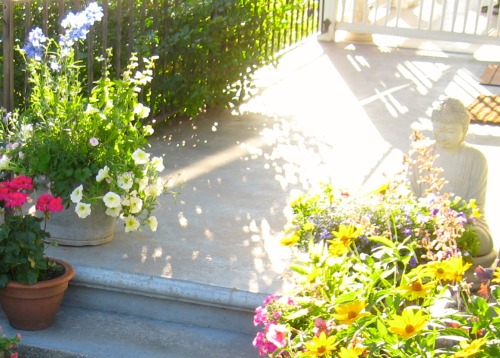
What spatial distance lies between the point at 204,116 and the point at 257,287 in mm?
3147

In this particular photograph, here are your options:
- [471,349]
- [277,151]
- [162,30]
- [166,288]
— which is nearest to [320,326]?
[471,349]

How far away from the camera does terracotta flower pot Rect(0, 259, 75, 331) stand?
3918 mm

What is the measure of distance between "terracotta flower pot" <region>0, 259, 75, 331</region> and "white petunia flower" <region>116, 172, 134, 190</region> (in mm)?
453

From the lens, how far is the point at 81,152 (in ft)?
14.2

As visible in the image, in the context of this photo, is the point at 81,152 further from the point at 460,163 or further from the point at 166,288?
the point at 460,163

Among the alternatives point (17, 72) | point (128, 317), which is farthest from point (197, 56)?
point (128, 317)

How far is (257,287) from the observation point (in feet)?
13.4

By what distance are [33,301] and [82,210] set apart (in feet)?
1.64

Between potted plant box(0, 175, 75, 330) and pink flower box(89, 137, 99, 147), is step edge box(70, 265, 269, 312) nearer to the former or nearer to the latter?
potted plant box(0, 175, 75, 330)

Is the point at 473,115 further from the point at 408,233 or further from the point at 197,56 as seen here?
the point at 408,233

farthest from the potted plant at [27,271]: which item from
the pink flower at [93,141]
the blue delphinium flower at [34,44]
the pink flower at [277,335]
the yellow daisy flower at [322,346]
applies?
the yellow daisy flower at [322,346]

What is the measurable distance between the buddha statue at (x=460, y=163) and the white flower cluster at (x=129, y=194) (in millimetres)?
1193

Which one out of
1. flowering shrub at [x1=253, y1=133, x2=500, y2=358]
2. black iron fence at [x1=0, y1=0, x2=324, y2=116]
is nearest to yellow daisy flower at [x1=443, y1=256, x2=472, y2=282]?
flowering shrub at [x1=253, y1=133, x2=500, y2=358]

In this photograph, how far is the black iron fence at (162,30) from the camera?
5562 mm
